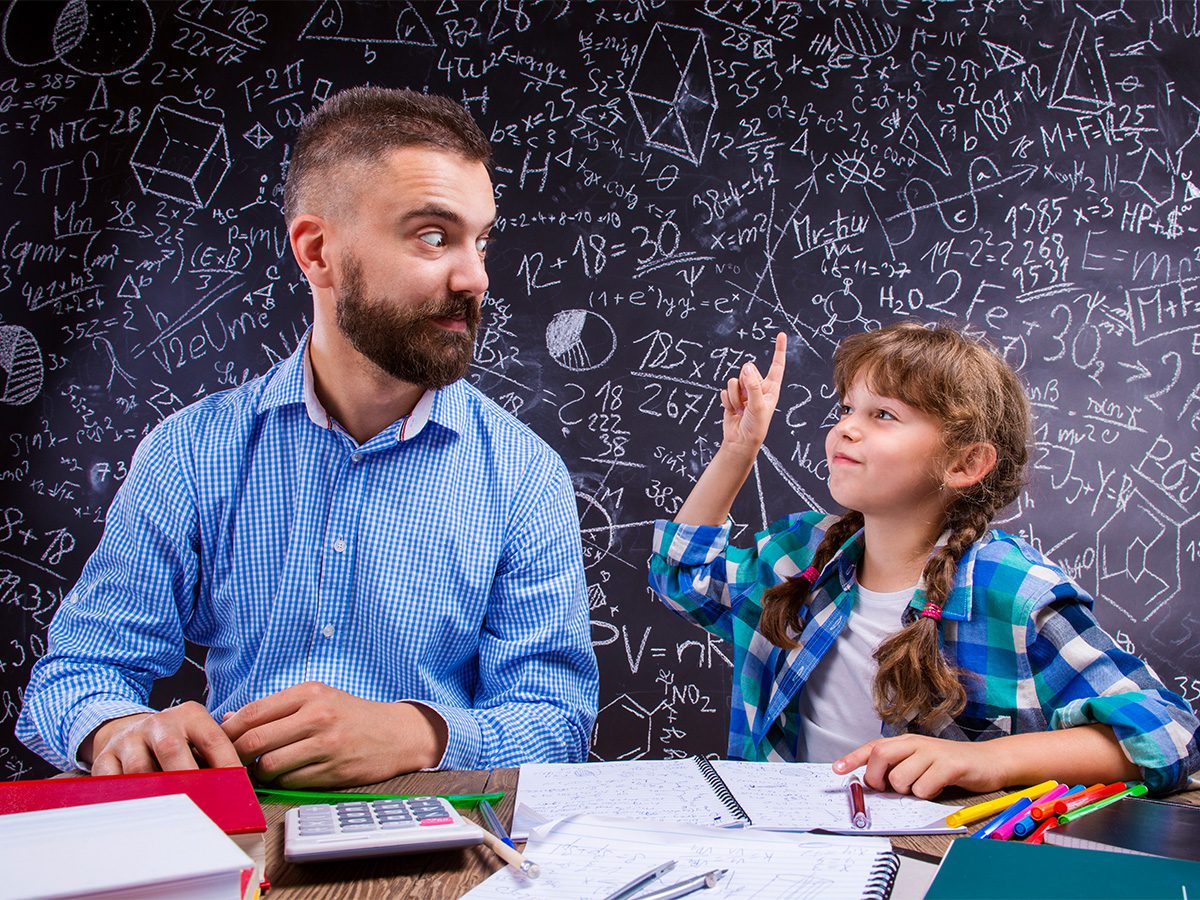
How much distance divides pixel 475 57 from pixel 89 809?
2.52 m

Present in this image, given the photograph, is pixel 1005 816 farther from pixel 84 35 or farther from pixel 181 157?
pixel 84 35

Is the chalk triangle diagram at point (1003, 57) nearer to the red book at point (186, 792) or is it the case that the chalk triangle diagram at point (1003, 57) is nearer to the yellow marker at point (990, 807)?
the yellow marker at point (990, 807)

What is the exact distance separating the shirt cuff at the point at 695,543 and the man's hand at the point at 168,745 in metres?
0.85

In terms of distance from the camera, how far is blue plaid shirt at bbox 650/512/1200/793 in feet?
3.73

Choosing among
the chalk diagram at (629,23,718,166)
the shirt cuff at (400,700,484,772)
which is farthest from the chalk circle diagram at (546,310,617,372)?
the shirt cuff at (400,700,484,772)

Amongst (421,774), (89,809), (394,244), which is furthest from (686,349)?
(89,809)

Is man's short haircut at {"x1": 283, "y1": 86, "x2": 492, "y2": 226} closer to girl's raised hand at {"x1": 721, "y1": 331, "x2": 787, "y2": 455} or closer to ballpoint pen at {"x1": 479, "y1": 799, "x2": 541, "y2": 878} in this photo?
girl's raised hand at {"x1": 721, "y1": 331, "x2": 787, "y2": 455}

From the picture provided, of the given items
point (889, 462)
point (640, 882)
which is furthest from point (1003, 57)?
point (640, 882)

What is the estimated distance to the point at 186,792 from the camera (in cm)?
80

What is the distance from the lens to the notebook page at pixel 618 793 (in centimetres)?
93

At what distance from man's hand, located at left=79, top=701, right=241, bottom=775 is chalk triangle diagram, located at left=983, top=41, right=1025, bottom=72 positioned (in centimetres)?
280

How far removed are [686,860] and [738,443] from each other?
979mm

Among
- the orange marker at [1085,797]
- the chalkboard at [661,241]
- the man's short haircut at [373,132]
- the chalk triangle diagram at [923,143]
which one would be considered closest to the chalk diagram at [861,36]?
the chalkboard at [661,241]

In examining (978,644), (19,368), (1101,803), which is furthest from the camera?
(19,368)
